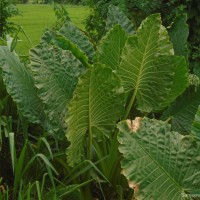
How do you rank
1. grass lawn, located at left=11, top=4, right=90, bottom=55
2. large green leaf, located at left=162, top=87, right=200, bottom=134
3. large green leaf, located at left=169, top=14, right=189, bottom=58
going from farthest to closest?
grass lawn, located at left=11, top=4, right=90, bottom=55
large green leaf, located at left=169, top=14, right=189, bottom=58
large green leaf, located at left=162, top=87, right=200, bottom=134

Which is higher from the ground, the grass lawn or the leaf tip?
the leaf tip

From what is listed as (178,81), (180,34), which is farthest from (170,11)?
(178,81)

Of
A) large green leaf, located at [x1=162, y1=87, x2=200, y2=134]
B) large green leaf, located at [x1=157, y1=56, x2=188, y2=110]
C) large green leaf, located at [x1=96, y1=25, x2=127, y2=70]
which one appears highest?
large green leaf, located at [x1=96, y1=25, x2=127, y2=70]

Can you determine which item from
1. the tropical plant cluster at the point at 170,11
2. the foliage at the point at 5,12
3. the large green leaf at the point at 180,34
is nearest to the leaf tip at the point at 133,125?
the large green leaf at the point at 180,34

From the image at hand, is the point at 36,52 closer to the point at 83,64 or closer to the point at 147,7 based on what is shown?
the point at 83,64

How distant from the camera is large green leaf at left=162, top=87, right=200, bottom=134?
102 inches

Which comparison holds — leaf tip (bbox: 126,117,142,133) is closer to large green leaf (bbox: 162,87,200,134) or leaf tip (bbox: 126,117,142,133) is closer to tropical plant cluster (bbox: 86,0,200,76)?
large green leaf (bbox: 162,87,200,134)

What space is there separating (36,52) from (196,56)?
2.10 m

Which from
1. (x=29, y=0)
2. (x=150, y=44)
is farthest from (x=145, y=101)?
(x=29, y=0)

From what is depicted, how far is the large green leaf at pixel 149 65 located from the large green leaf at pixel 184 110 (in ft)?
0.83

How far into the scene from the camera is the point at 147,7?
4152mm

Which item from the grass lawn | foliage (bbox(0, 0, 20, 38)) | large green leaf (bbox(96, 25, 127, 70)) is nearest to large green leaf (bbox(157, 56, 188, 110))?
large green leaf (bbox(96, 25, 127, 70))

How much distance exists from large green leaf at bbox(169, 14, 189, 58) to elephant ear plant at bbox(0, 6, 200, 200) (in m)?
0.38

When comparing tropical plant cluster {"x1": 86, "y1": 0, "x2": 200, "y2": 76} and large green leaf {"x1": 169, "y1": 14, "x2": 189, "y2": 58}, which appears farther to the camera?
tropical plant cluster {"x1": 86, "y1": 0, "x2": 200, "y2": 76}
